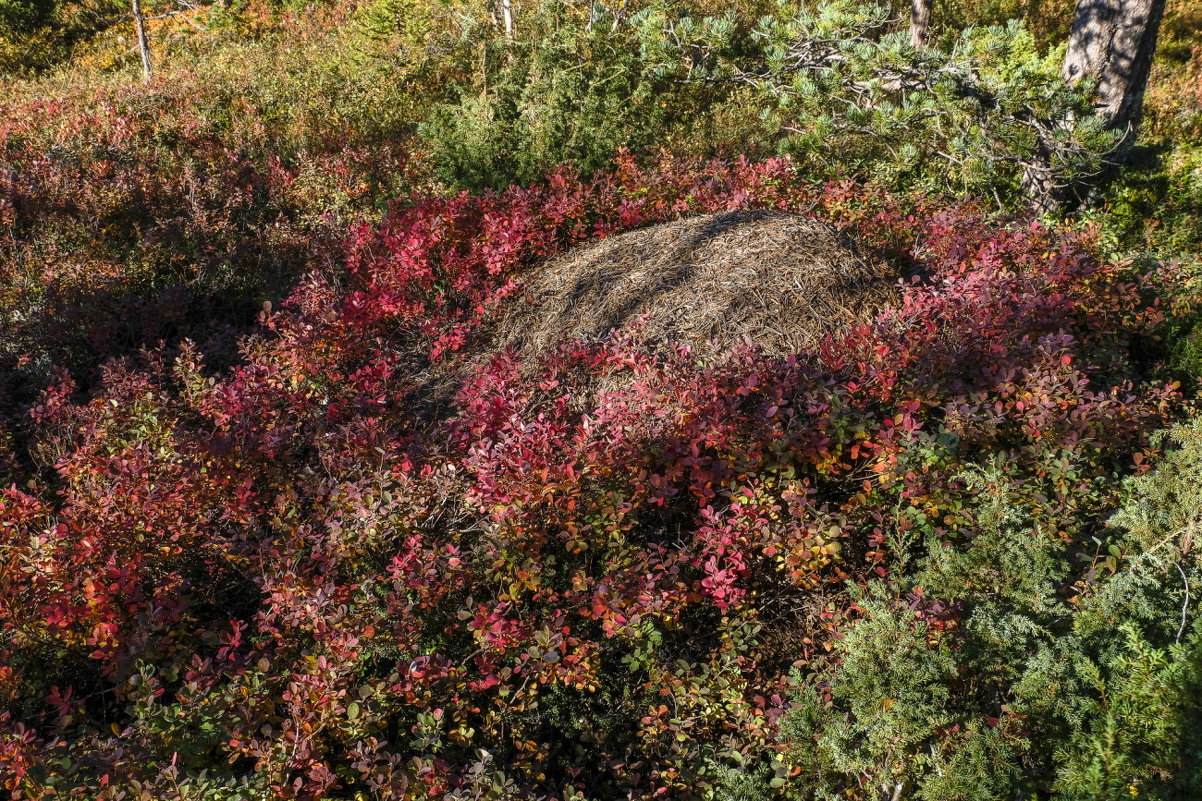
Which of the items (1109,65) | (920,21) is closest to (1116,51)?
(1109,65)

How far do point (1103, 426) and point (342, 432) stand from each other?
12.1 ft

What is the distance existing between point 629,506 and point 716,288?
2.30m

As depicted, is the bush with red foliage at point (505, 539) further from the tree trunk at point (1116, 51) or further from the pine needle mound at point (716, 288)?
the tree trunk at point (1116, 51)

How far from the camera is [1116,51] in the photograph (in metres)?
6.68

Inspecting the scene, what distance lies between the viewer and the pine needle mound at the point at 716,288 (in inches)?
190

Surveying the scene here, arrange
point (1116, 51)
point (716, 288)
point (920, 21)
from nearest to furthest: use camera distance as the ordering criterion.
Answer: point (716, 288)
point (1116, 51)
point (920, 21)

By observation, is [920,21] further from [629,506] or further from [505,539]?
[505,539]

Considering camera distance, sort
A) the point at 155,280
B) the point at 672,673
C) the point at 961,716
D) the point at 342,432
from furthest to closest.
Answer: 1. the point at 155,280
2. the point at 342,432
3. the point at 672,673
4. the point at 961,716

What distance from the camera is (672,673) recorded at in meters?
3.12

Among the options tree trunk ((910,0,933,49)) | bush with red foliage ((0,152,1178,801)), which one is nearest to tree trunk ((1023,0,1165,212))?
bush with red foliage ((0,152,1178,801))

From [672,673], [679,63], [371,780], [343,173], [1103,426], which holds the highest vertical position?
[679,63]

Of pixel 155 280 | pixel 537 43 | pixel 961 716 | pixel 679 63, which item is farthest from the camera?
pixel 537 43

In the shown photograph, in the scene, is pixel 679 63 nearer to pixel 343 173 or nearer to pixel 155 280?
pixel 343 173

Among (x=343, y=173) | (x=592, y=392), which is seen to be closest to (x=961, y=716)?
(x=592, y=392)
